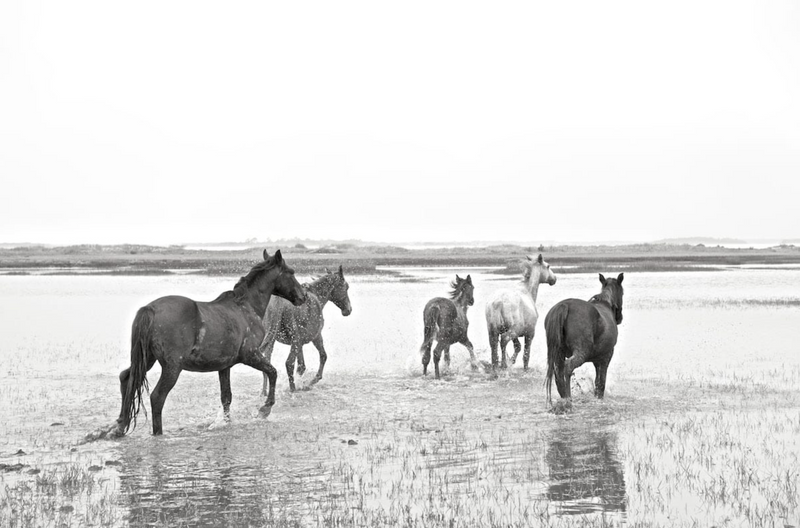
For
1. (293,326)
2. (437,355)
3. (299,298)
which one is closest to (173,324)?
(299,298)

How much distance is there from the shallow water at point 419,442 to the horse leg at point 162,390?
19 cm

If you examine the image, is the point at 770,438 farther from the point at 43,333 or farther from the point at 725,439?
the point at 43,333

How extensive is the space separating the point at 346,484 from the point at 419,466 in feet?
3.00

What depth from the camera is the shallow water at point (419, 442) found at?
6.57 m

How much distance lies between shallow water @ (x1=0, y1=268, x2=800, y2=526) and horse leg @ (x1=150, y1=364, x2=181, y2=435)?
0.19m

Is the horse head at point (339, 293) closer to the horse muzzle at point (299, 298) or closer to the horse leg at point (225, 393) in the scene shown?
the horse muzzle at point (299, 298)

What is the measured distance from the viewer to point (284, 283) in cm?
1065

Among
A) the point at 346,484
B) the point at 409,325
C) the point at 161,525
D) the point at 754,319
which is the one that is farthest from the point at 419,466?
the point at 754,319

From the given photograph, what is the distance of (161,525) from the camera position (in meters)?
6.11

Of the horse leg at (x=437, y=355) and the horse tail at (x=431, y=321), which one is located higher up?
the horse tail at (x=431, y=321)

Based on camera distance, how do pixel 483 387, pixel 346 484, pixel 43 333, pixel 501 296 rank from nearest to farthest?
pixel 346 484, pixel 483 387, pixel 501 296, pixel 43 333

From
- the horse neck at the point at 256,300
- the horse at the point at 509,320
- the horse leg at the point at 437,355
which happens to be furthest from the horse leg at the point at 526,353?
the horse neck at the point at 256,300

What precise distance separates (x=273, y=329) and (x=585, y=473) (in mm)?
6192

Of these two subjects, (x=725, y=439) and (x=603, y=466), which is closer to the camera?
(x=603, y=466)
